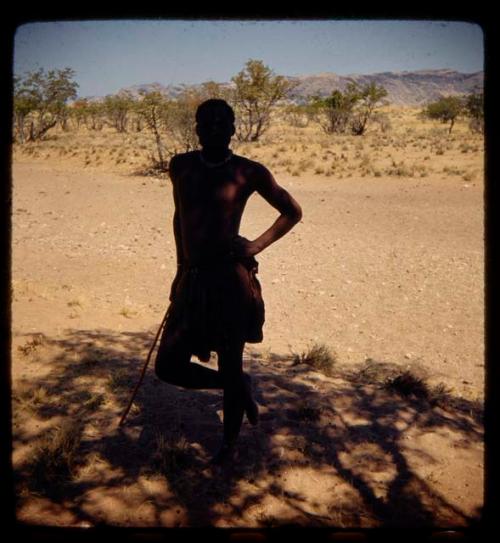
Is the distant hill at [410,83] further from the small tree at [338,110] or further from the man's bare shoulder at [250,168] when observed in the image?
the man's bare shoulder at [250,168]

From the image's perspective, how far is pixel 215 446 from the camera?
122 inches

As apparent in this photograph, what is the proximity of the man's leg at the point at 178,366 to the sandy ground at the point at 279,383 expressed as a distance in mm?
491

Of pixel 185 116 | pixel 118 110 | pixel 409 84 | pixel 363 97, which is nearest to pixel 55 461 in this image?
pixel 185 116

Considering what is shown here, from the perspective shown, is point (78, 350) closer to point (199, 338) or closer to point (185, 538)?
point (199, 338)

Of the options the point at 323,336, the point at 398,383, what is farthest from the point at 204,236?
the point at 323,336

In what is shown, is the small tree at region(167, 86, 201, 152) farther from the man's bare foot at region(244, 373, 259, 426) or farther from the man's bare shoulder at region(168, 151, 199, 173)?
the man's bare foot at region(244, 373, 259, 426)

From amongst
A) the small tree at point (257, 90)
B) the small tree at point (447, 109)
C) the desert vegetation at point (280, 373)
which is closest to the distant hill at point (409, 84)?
the small tree at point (447, 109)

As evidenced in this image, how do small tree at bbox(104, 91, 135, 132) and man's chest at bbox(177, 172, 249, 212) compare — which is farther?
small tree at bbox(104, 91, 135, 132)

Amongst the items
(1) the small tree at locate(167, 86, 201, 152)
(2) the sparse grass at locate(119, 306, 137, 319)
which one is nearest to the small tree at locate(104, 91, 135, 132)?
(1) the small tree at locate(167, 86, 201, 152)

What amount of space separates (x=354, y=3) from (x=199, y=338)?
1746 mm

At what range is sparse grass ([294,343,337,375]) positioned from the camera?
176 inches

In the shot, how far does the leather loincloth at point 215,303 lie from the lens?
2.56 m

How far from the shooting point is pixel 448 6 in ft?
5.20

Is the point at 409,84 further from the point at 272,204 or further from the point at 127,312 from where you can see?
Answer: the point at 272,204
